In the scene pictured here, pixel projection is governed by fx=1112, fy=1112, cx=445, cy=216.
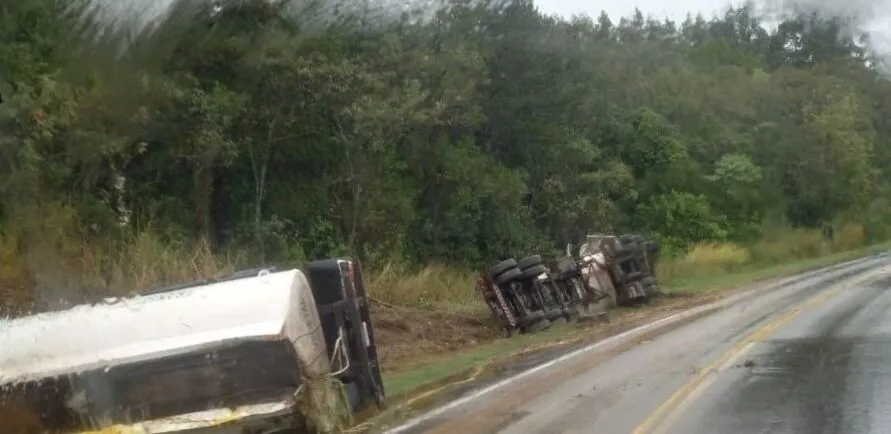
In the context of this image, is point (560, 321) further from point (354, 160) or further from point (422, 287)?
point (354, 160)

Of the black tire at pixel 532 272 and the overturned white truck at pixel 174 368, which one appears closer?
the overturned white truck at pixel 174 368

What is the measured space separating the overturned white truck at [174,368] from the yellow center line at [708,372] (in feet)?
10.5

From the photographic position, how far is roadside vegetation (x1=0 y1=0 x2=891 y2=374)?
1731 cm

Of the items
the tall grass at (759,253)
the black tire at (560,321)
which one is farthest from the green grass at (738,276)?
the black tire at (560,321)

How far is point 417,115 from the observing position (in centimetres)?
2856

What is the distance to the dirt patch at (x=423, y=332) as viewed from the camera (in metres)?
19.2

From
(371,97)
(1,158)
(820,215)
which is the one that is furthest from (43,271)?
(820,215)

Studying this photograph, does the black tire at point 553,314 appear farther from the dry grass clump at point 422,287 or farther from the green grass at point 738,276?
the green grass at point 738,276

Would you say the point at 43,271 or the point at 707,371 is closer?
the point at 707,371

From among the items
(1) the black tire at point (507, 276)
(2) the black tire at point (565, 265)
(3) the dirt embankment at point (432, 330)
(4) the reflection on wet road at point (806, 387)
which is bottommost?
(4) the reflection on wet road at point (806, 387)

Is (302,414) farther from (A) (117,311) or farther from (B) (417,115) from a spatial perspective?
(B) (417,115)

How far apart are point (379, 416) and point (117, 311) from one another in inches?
124

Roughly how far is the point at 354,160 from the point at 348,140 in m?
1.05

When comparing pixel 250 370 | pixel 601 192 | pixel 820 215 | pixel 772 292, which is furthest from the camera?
pixel 820 215
